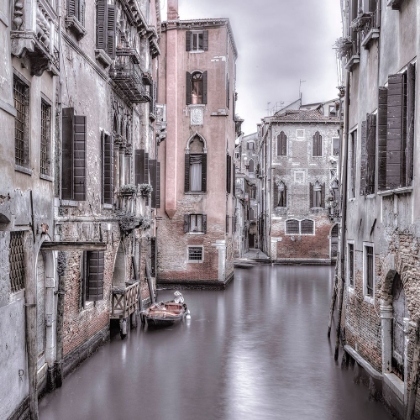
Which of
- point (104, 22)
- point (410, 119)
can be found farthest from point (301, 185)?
point (410, 119)

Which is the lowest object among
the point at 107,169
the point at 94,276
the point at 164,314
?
the point at 164,314

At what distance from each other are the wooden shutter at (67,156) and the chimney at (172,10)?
736 inches

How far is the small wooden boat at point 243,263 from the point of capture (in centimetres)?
3922

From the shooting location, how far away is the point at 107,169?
14508 millimetres

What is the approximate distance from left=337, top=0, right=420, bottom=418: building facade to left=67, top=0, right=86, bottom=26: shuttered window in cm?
582

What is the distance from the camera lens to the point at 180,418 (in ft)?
32.3

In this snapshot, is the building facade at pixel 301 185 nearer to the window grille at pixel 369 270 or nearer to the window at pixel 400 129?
the window grille at pixel 369 270

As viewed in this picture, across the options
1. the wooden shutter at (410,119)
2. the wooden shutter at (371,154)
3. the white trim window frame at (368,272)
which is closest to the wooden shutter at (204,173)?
the white trim window frame at (368,272)

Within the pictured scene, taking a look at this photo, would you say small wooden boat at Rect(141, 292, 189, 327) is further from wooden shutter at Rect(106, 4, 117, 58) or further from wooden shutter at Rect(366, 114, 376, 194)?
wooden shutter at Rect(366, 114, 376, 194)

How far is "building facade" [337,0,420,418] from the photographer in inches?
337

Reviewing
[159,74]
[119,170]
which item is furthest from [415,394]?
[159,74]

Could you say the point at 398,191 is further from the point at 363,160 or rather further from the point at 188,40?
the point at 188,40

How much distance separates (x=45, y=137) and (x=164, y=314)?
28.7 ft

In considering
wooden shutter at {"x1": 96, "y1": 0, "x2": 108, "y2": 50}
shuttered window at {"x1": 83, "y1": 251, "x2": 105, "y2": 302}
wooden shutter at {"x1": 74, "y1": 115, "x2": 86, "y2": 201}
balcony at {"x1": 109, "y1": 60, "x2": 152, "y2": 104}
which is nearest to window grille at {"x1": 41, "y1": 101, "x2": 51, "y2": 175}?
wooden shutter at {"x1": 74, "y1": 115, "x2": 86, "y2": 201}
